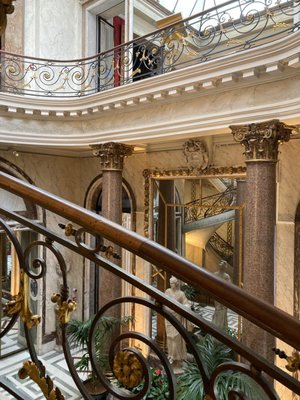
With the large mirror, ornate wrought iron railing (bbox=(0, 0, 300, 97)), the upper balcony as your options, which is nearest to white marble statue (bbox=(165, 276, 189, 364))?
the large mirror

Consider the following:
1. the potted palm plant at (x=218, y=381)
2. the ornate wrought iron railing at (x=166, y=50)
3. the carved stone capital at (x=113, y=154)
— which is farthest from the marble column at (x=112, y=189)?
the potted palm plant at (x=218, y=381)

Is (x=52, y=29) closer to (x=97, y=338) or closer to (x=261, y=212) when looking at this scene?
(x=261, y=212)

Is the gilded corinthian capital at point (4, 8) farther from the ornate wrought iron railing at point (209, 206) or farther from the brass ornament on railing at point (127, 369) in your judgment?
the ornate wrought iron railing at point (209, 206)

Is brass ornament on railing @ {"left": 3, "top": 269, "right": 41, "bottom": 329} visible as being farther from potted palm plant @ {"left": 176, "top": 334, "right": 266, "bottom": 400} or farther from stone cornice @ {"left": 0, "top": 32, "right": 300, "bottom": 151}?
stone cornice @ {"left": 0, "top": 32, "right": 300, "bottom": 151}

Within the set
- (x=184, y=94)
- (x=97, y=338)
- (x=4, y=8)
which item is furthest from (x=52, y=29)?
(x=4, y=8)

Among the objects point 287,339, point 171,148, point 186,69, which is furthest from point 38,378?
point 171,148

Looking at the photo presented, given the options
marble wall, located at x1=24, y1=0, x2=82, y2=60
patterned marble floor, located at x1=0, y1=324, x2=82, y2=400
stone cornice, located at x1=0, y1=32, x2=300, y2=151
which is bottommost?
patterned marble floor, located at x1=0, y1=324, x2=82, y2=400

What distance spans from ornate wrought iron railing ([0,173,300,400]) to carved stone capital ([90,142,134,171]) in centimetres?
457

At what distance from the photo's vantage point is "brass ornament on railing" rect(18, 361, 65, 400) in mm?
953

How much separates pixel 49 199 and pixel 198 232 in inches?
217

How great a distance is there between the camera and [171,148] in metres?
6.48

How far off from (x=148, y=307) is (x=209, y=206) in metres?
5.31

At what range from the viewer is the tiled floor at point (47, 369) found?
19.7ft

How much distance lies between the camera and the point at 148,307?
87 centimetres
